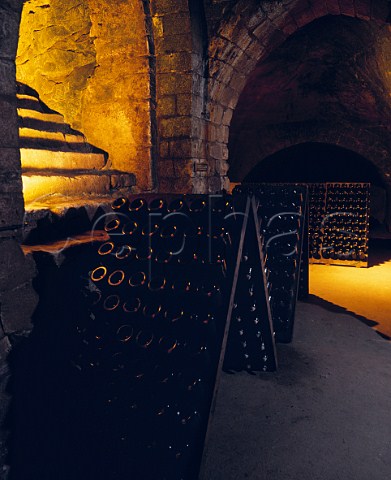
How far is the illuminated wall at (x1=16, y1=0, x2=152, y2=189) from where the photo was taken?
4.05 meters

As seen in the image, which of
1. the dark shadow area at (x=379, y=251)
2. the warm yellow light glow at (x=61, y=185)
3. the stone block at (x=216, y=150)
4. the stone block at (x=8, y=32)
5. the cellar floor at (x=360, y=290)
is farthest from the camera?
the dark shadow area at (x=379, y=251)

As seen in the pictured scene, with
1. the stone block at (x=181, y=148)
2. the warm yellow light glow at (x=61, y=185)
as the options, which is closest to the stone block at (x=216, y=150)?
the stone block at (x=181, y=148)

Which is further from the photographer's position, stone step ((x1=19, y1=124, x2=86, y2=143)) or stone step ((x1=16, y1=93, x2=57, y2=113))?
stone step ((x1=16, y1=93, x2=57, y2=113))

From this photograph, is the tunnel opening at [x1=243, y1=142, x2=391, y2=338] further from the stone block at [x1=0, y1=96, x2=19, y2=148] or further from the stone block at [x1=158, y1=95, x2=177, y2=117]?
the stone block at [x1=0, y1=96, x2=19, y2=148]

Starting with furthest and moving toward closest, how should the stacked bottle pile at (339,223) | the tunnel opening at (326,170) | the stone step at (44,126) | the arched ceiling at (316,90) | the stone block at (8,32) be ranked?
the tunnel opening at (326,170), the stacked bottle pile at (339,223), the arched ceiling at (316,90), the stone step at (44,126), the stone block at (8,32)

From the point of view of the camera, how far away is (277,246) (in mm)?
3553

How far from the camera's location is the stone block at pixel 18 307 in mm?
1810

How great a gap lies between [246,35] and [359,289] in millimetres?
3561

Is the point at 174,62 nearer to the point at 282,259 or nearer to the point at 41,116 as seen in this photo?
the point at 41,116

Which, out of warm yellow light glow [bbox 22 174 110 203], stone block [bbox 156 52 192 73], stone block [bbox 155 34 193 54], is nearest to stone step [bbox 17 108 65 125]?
warm yellow light glow [bbox 22 174 110 203]

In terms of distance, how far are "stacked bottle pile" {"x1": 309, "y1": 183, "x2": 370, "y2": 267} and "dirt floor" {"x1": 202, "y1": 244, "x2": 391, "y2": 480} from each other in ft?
9.06

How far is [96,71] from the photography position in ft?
13.8

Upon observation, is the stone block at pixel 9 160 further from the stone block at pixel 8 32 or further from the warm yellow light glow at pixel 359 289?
the warm yellow light glow at pixel 359 289

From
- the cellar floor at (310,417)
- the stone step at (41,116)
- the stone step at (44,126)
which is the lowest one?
the cellar floor at (310,417)
